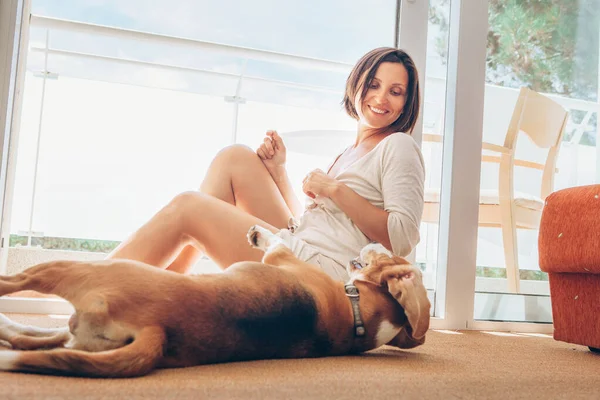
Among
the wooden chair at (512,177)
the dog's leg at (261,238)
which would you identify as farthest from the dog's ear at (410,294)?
the wooden chair at (512,177)

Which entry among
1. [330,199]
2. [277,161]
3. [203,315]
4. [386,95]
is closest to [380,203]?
[330,199]

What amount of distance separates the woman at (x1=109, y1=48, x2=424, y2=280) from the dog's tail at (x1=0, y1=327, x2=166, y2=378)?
741mm

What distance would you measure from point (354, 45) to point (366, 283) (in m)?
4.54

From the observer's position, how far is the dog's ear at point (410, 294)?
1423mm

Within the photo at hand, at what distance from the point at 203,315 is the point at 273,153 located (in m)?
1.13

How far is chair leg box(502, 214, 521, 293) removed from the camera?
299cm

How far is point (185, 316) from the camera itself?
1.11 metres

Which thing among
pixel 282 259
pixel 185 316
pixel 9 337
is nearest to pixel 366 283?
pixel 282 259

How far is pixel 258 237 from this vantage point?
1.77m

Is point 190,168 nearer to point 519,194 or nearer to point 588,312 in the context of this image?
point 519,194

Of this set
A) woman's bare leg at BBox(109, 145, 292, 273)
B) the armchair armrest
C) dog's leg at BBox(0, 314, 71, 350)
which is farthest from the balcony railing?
dog's leg at BBox(0, 314, 71, 350)

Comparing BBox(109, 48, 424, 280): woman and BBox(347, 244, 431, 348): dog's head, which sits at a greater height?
BBox(109, 48, 424, 280): woman

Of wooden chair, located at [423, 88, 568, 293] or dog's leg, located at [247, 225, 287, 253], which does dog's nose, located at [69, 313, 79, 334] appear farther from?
wooden chair, located at [423, 88, 568, 293]

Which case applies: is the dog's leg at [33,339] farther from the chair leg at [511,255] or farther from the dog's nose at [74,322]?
the chair leg at [511,255]
